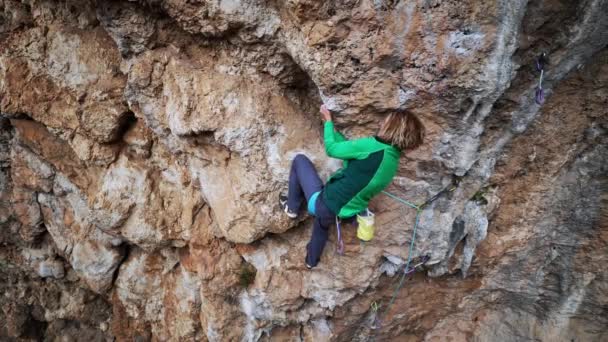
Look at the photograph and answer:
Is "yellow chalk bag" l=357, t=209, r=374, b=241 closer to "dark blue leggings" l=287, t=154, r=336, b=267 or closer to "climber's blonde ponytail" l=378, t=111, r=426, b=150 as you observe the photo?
"dark blue leggings" l=287, t=154, r=336, b=267

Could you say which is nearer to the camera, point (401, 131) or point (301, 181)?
point (401, 131)

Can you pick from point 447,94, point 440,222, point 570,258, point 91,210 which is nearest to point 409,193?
point 440,222

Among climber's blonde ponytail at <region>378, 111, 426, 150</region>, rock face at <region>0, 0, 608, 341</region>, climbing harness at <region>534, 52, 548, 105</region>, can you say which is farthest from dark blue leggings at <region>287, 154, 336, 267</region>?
climbing harness at <region>534, 52, 548, 105</region>

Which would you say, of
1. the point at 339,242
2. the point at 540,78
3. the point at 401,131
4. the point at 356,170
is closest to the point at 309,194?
the point at 356,170

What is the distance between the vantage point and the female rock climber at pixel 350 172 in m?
3.50

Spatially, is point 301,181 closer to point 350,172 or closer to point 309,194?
point 309,194

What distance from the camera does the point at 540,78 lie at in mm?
3744

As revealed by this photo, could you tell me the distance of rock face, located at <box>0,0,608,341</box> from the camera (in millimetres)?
3588

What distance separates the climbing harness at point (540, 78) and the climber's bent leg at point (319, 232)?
7.69ft

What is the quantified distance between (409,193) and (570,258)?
253cm

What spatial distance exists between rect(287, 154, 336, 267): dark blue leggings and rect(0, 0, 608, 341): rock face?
9.1 inches

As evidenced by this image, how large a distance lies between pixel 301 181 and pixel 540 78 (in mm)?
2552

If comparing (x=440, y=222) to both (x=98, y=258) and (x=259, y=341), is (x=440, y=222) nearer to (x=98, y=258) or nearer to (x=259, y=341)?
(x=259, y=341)

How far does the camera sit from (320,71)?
3803 millimetres
